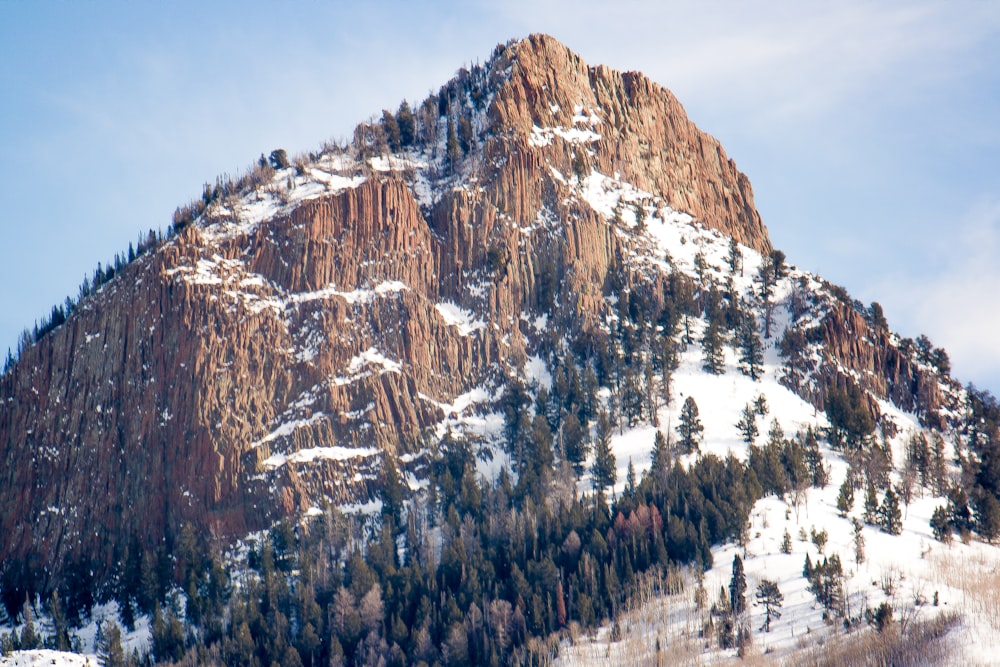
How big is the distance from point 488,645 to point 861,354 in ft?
277

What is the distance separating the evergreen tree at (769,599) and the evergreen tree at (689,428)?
117 ft

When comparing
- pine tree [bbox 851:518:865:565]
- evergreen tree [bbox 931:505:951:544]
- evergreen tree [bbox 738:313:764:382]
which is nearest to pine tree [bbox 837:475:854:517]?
pine tree [bbox 851:518:865:565]

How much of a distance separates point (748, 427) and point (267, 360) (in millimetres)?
64444

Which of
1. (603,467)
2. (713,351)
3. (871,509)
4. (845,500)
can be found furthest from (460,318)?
(871,509)

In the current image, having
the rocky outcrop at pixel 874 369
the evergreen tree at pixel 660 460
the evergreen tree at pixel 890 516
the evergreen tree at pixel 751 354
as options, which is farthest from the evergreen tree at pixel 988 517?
the evergreen tree at pixel 751 354

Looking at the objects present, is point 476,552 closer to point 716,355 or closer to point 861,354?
point 716,355

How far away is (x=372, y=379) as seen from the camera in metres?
175

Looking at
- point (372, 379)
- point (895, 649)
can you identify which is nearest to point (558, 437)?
point (372, 379)

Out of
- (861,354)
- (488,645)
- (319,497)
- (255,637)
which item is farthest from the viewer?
(861,354)

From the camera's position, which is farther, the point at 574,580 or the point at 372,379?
the point at 372,379

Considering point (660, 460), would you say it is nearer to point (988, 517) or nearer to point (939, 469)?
point (939, 469)

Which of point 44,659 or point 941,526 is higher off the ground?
point 941,526

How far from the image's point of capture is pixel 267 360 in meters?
175

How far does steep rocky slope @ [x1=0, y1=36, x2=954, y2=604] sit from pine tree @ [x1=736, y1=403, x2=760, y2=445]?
16.3m
